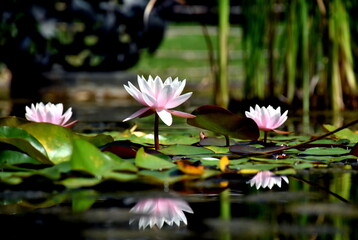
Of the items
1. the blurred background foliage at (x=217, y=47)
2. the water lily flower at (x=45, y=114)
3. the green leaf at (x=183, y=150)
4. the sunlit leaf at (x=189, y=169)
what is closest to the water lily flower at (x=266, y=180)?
the sunlit leaf at (x=189, y=169)

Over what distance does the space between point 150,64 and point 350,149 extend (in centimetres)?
674

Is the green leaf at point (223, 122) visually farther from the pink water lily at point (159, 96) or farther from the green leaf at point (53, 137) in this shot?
the green leaf at point (53, 137)

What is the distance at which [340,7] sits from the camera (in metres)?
3.38

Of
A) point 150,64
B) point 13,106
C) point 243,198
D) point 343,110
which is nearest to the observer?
point 243,198

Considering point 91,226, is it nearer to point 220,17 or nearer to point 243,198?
point 243,198

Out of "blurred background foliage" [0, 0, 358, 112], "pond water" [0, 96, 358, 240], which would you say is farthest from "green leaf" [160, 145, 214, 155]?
"blurred background foliage" [0, 0, 358, 112]

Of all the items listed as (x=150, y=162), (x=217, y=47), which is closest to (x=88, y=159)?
(x=150, y=162)

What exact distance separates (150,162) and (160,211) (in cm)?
39

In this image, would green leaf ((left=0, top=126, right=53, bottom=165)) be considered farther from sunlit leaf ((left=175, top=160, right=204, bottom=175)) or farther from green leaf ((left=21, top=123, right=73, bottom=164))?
sunlit leaf ((left=175, top=160, right=204, bottom=175))

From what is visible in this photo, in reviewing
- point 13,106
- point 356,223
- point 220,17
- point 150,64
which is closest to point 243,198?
point 356,223

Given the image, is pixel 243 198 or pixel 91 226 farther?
pixel 243 198

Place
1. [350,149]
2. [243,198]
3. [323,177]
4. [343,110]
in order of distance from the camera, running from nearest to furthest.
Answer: [243,198] < [323,177] < [350,149] < [343,110]

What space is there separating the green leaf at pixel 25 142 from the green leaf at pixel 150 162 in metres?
0.19

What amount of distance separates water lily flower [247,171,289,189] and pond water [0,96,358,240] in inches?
0.6
